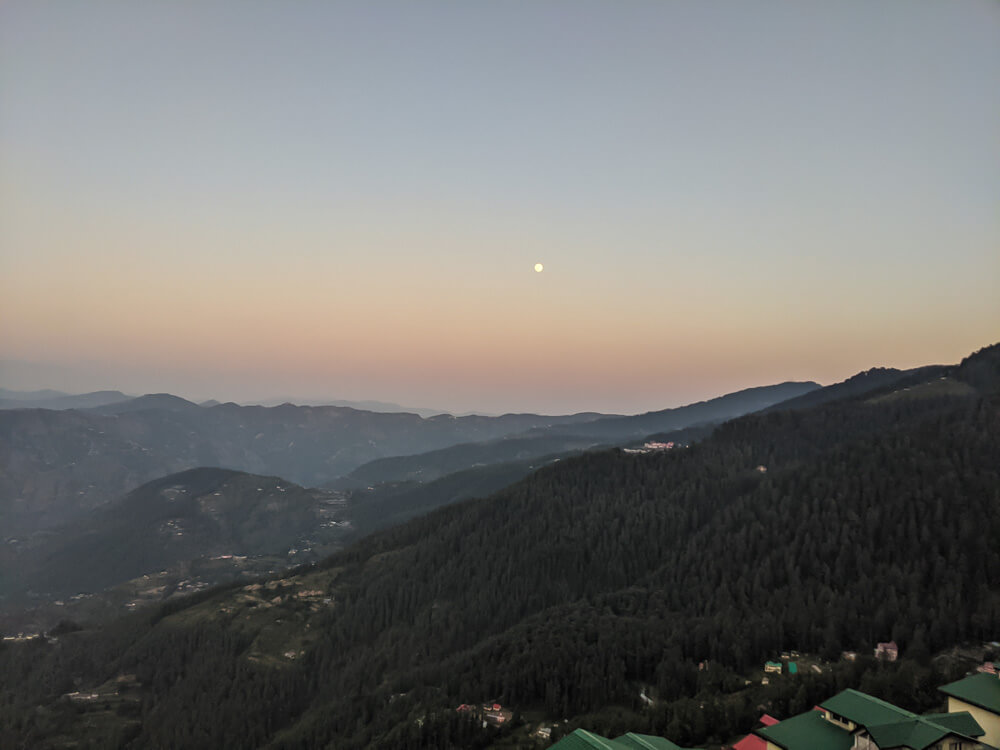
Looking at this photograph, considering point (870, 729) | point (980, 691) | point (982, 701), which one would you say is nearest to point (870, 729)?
point (870, 729)

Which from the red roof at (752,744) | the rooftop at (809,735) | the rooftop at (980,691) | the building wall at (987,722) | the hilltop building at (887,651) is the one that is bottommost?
the hilltop building at (887,651)

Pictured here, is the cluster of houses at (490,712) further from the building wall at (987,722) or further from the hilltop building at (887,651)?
the building wall at (987,722)

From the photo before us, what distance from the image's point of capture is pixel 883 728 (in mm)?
47219

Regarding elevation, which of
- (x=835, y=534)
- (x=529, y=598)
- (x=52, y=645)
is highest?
(x=835, y=534)

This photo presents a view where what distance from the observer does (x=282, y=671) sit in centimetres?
16688

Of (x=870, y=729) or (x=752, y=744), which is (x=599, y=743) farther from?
(x=870, y=729)

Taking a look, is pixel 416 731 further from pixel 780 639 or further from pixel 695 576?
pixel 695 576

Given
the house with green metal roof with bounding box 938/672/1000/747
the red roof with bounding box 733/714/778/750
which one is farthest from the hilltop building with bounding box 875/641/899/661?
the house with green metal roof with bounding box 938/672/1000/747

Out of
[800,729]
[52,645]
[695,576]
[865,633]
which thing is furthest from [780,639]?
[52,645]

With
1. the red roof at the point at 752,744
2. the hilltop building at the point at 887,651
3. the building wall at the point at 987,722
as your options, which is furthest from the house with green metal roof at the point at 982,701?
the hilltop building at the point at 887,651

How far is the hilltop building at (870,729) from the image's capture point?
45.3 meters

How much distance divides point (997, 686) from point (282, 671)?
168 metres

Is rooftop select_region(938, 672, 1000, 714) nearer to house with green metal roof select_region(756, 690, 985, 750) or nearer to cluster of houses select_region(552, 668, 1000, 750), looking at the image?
cluster of houses select_region(552, 668, 1000, 750)

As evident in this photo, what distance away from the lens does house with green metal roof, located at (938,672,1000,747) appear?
46.9m
